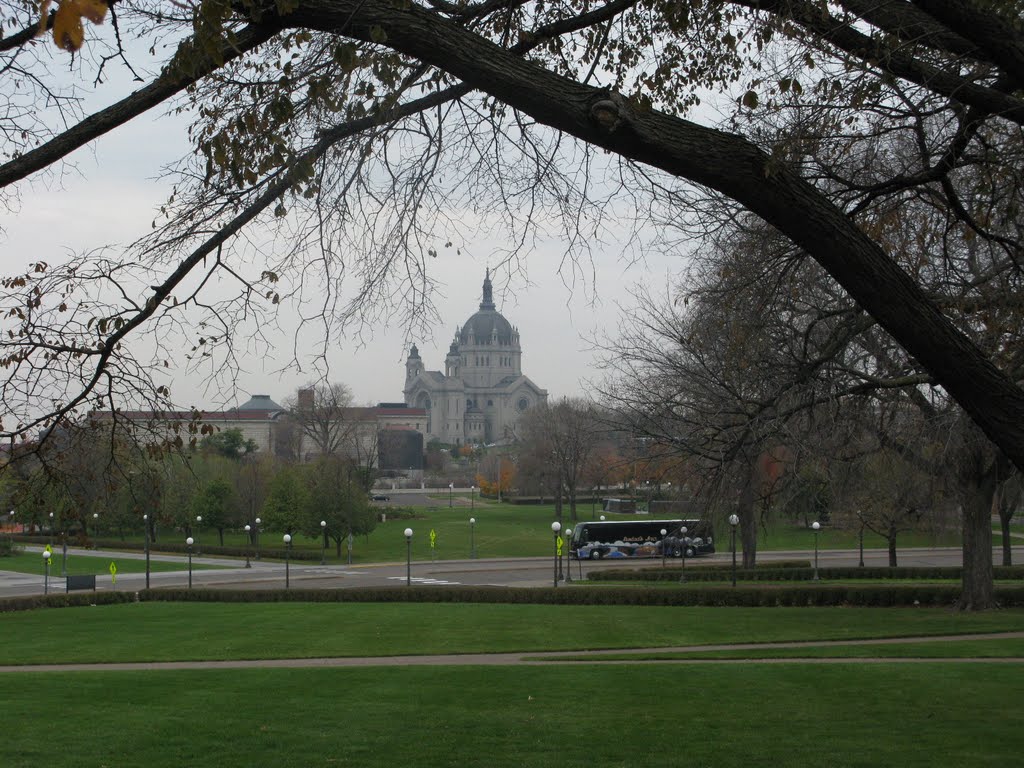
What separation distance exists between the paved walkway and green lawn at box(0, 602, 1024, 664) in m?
0.47

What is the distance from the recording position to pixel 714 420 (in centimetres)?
1445

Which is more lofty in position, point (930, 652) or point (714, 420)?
point (714, 420)

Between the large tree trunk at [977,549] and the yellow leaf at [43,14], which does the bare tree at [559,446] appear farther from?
the yellow leaf at [43,14]

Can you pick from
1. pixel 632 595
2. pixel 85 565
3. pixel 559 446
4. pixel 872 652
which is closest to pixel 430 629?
pixel 632 595

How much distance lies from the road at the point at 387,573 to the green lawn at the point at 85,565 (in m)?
0.85

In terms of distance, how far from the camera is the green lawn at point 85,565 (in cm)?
4691

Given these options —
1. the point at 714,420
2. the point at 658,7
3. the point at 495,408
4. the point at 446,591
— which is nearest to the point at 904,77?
the point at 658,7

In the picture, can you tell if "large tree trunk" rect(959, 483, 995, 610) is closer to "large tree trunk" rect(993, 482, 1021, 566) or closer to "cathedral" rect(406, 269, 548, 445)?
"large tree trunk" rect(993, 482, 1021, 566)

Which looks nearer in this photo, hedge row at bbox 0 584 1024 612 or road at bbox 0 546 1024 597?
hedge row at bbox 0 584 1024 612

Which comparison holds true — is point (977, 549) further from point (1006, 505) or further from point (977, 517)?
point (1006, 505)

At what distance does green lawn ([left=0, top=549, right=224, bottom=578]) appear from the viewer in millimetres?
46906

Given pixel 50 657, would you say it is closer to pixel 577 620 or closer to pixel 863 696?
pixel 577 620

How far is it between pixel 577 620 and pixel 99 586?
2378 cm

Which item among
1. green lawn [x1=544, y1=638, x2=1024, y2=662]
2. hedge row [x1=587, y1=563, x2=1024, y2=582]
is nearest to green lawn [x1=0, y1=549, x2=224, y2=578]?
hedge row [x1=587, y1=563, x2=1024, y2=582]
